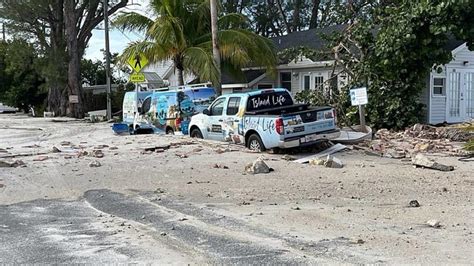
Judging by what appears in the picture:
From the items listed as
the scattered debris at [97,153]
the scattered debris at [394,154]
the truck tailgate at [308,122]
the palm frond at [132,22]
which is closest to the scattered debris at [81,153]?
the scattered debris at [97,153]

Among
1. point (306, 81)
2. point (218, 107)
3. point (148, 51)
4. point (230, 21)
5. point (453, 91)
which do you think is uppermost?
point (230, 21)

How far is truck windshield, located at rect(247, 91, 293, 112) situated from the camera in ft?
50.8

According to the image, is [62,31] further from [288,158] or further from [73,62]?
[288,158]

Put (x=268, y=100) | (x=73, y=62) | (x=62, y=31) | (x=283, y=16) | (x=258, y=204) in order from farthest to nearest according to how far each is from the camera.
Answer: (x=283, y=16) < (x=62, y=31) < (x=73, y=62) < (x=268, y=100) < (x=258, y=204)

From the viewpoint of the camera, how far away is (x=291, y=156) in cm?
1390

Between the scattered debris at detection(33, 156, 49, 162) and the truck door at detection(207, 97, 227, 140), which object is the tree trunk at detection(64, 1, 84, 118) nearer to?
the truck door at detection(207, 97, 227, 140)

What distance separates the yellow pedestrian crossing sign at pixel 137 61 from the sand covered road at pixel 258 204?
10.4 meters

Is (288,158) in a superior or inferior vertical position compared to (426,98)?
inferior

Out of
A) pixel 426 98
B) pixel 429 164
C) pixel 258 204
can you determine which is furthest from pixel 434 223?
pixel 426 98

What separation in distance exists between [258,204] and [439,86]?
52.1 ft

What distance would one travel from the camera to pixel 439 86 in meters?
22.2

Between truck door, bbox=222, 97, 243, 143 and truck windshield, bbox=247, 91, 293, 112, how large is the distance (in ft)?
1.30

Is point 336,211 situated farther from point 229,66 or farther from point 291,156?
point 229,66

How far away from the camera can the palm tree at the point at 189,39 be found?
24.0 metres
